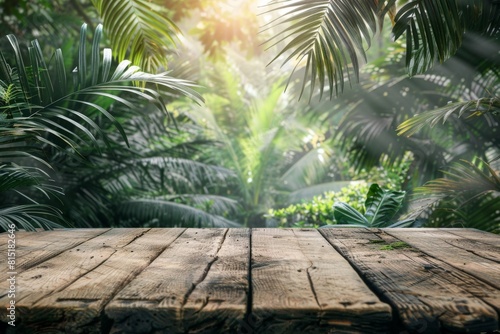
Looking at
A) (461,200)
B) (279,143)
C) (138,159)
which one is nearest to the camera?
(461,200)

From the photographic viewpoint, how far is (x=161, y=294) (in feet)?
3.96

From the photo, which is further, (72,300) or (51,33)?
(51,33)

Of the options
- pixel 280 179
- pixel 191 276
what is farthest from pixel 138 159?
pixel 280 179

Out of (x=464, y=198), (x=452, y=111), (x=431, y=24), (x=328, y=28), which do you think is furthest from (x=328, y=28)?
(x=464, y=198)

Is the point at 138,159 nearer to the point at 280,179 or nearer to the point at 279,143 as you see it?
the point at 279,143

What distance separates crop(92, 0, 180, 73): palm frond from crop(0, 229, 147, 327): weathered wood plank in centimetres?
161

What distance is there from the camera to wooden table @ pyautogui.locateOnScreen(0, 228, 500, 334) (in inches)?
43.1

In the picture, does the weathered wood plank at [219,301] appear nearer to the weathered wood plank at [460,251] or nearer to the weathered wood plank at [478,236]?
the weathered wood plank at [460,251]

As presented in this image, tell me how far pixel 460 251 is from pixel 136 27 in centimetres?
238

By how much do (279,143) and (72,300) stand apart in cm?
914

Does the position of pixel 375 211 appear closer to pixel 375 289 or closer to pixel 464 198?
pixel 464 198

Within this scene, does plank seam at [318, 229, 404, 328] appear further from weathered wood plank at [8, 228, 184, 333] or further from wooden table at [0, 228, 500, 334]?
weathered wood plank at [8, 228, 184, 333]

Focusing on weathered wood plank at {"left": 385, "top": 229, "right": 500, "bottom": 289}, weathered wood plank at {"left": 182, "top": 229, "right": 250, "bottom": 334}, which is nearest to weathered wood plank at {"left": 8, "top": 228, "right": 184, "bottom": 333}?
weathered wood plank at {"left": 182, "top": 229, "right": 250, "bottom": 334}

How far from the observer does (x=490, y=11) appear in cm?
340
